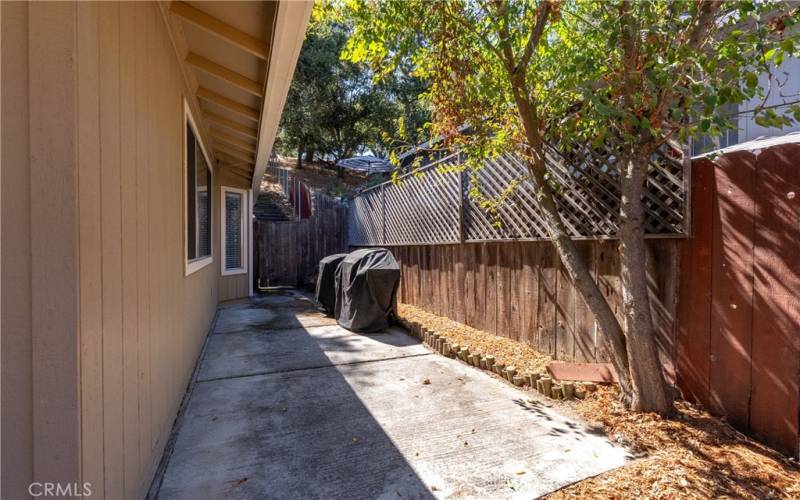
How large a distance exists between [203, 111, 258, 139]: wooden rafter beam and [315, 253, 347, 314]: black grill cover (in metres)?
2.39

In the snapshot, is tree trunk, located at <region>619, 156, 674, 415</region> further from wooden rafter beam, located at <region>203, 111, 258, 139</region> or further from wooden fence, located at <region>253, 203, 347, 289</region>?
wooden fence, located at <region>253, 203, 347, 289</region>

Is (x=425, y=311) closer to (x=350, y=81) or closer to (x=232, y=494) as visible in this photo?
(x=232, y=494)

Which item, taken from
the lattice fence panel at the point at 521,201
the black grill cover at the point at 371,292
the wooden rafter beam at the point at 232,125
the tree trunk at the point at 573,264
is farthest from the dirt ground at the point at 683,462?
the wooden rafter beam at the point at 232,125

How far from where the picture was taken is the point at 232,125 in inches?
201

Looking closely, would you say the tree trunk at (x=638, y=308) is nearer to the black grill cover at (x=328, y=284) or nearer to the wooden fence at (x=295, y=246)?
the black grill cover at (x=328, y=284)

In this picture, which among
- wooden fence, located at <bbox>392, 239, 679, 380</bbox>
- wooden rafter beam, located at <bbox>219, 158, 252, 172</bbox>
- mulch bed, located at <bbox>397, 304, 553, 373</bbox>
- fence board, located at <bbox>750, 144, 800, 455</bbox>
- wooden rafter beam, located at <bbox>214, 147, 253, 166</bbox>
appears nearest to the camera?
fence board, located at <bbox>750, 144, 800, 455</bbox>

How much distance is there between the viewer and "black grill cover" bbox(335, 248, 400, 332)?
5.62 meters

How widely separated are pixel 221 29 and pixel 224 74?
2.56 ft

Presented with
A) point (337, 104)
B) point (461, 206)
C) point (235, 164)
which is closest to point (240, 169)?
point (235, 164)

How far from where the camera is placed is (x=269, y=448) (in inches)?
99.5

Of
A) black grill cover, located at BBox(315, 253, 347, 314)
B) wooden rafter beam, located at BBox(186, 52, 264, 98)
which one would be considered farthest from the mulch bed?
wooden rafter beam, located at BBox(186, 52, 264, 98)

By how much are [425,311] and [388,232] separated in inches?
86.8

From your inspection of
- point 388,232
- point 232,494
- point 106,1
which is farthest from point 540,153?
point 388,232

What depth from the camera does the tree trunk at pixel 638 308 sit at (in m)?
2.74
